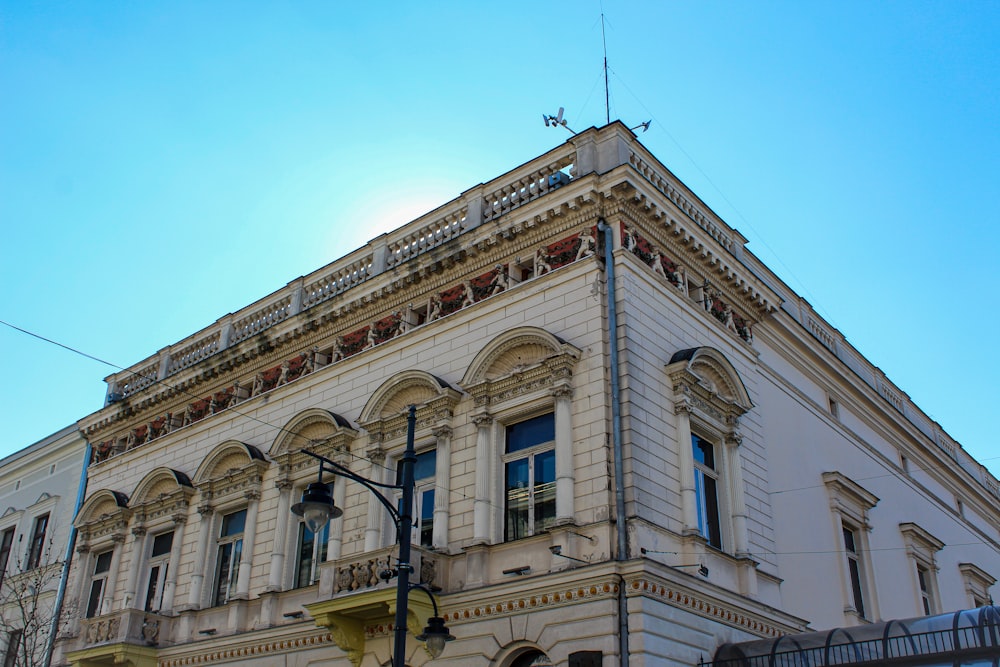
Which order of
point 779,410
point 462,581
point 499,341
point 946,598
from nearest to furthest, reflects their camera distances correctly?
point 462,581, point 499,341, point 779,410, point 946,598

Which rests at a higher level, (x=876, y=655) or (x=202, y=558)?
(x=202, y=558)

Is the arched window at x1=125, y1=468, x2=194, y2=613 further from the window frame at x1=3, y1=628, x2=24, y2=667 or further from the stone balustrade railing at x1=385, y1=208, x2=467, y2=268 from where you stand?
the stone balustrade railing at x1=385, y1=208, x2=467, y2=268

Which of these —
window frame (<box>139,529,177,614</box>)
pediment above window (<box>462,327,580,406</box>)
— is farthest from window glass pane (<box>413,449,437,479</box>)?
window frame (<box>139,529,177,614</box>)

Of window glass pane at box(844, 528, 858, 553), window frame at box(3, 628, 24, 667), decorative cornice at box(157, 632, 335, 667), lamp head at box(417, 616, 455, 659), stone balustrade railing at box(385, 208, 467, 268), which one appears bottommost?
lamp head at box(417, 616, 455, 659)

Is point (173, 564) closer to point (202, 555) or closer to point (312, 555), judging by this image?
point (202, 555)

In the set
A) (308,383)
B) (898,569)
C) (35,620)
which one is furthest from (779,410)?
(35,620)

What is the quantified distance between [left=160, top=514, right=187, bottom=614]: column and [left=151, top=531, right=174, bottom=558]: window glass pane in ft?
0.66

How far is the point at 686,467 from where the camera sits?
15742 millimetres

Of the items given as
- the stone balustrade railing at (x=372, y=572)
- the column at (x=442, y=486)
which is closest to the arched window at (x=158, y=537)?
the stone balustrade railing at (x=372, y=572)

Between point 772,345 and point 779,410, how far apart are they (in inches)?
68.5

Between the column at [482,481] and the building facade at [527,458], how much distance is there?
7 cm

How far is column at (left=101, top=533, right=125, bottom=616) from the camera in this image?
22.7 m

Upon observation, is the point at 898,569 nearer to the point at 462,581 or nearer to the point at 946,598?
the point at 946,598

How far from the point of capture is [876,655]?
13.8 metres
